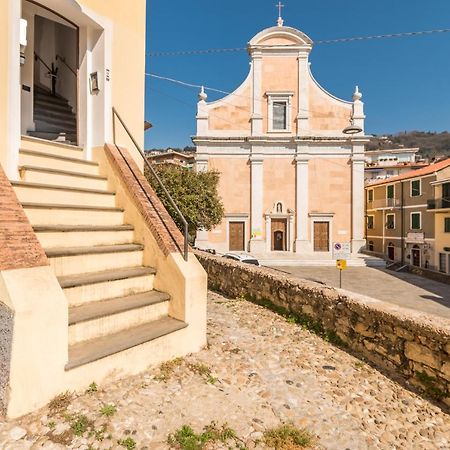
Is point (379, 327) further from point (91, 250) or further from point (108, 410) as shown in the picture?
point (91, 250)

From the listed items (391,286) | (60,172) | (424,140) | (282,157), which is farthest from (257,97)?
(424,140)

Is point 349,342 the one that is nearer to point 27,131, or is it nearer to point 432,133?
point 27,131

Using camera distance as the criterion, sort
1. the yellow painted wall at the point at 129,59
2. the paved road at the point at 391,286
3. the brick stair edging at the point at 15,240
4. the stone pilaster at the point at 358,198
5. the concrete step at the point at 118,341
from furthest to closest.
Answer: the stone pilaster at the point at 358,198 < the paved road at the point at 391,286 < the yellow painted wall at the point at 129,59 < the concrete step at the point at 118,341 < the brick stair edging at the point at 15,240

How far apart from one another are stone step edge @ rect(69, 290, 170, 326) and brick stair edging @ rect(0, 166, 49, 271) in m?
0.64

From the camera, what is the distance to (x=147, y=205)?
455 centimetres

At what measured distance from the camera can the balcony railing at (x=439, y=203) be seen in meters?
23.7

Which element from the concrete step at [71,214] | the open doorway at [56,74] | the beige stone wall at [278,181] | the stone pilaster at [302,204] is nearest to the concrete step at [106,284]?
the concrete step at [71,214]

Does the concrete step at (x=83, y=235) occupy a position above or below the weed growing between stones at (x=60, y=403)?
above

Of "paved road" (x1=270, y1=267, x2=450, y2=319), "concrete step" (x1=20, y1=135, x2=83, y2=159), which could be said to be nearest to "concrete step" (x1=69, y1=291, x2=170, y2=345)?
"concrete step" (x1=20, y1=135, x2=83, y2=159)

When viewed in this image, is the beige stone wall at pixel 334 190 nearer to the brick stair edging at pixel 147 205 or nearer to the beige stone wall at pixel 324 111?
the beige stone wall at pixel 324 111

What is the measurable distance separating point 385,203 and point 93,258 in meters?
33.4

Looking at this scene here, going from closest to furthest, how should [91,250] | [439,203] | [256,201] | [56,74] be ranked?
[91,250] < [56,74] < [439,203] < [256,201]

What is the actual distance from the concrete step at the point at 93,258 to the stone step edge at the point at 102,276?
80mm

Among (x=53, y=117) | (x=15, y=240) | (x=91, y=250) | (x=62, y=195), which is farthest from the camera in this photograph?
(x=53, y=117)
